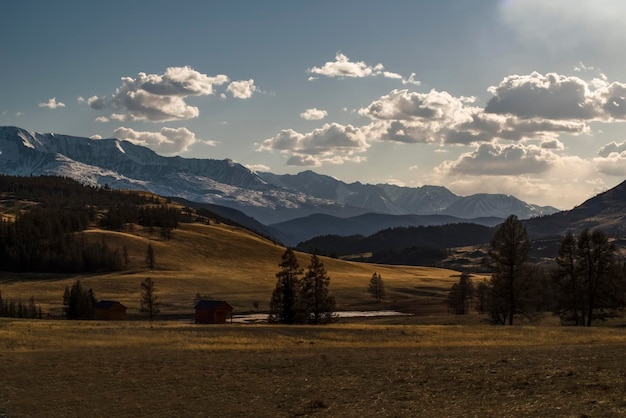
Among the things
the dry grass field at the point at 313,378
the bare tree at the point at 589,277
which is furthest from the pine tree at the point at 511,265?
the dry grass field at the point at 313,378

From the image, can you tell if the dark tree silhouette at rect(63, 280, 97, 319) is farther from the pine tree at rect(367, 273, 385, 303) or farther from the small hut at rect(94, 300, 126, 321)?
the pine tree at rect(367, 273, 385, 303)

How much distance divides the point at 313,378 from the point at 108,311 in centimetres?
8919

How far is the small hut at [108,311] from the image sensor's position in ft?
362

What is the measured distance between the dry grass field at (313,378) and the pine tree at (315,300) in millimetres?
30154

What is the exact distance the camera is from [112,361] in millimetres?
38562

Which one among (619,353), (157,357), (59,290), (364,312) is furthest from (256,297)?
(619,353)

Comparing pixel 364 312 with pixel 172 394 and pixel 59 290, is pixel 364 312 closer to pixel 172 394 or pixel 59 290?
pixel 59 290

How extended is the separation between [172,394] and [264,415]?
21.9ft

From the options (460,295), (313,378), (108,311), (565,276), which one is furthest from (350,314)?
(313,378)

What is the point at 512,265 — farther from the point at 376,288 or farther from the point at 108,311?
the point at 376,288

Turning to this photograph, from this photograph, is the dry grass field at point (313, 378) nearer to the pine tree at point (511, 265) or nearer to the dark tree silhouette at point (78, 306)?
the pine tree at point (511, 265)

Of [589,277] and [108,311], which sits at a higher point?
[589,277]

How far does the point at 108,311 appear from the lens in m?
111

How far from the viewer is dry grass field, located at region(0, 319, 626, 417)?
23406 mm
